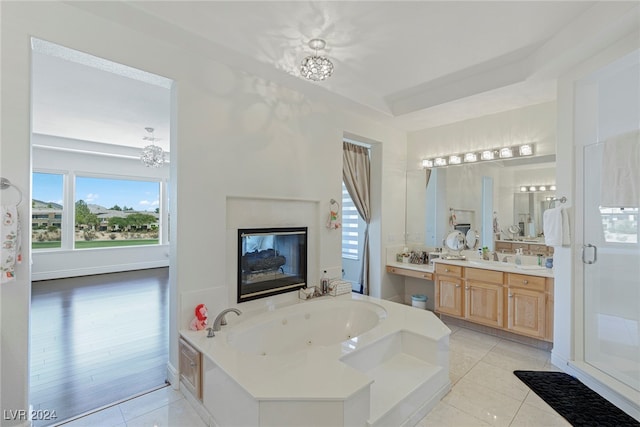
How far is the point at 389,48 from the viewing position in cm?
279

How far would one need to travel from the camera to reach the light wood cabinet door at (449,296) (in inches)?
153

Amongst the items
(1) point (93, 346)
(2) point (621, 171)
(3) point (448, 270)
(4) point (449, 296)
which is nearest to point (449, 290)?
(4) point (449, 296)

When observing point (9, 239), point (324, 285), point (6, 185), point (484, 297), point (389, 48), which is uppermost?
point (389, 48)

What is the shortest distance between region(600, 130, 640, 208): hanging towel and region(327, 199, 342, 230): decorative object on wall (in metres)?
2.58

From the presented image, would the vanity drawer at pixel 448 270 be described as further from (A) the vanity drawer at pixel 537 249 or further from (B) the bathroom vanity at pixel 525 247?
(A) the vanity drawer at pixel 537 249

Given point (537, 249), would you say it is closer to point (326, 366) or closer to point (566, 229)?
point (566, 229)

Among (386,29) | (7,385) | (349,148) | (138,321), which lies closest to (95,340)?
(138,321)

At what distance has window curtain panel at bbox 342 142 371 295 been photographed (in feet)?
15.1

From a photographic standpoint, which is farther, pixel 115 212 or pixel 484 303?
pixel 115 212

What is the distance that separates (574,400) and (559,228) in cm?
145

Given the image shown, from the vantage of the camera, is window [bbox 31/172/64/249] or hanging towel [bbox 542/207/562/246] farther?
window [bbox 31/172/64/249]

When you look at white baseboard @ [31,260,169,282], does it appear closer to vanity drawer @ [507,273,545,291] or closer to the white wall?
the white wall

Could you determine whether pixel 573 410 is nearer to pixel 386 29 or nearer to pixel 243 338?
pixel 243 338

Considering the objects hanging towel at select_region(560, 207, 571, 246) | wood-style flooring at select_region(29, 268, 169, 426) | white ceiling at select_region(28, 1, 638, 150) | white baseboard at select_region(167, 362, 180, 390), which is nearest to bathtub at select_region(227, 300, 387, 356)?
white baseboard at select_region(167, 362, 180, 390)
